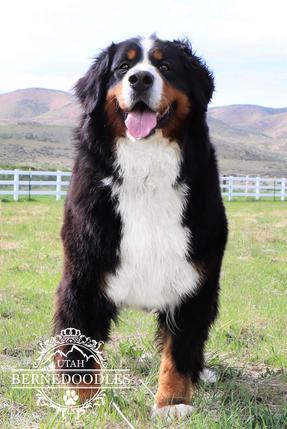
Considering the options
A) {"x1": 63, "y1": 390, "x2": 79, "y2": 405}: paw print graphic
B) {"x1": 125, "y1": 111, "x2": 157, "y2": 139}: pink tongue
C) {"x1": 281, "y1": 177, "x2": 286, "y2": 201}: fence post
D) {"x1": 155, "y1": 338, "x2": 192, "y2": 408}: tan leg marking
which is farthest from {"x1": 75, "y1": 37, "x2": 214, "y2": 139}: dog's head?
{"x1": 281, "y1": 177, "x2": 286, "y2": 201}: fence post

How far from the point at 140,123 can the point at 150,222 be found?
22.0 inches

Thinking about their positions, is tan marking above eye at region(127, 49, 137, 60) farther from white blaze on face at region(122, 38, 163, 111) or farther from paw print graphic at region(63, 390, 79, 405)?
paw print graphic at region(63, 390, 79, 405)

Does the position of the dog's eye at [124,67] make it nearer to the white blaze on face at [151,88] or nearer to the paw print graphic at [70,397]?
the white blaze on face at [151,88]

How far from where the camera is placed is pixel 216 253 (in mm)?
3748

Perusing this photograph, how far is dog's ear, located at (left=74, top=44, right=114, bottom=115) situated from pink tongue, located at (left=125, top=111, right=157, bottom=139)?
259 millimetres

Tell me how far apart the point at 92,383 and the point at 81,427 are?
0.39 meters

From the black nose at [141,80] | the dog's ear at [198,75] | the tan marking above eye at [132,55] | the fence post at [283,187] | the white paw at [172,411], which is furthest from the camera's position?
the fence post at [283,187]

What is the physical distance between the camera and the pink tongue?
3.51m

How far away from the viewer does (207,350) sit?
4.79 m

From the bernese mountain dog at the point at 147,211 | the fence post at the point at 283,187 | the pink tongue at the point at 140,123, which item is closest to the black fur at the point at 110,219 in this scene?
the bernese mountain dog at the point at 147,211

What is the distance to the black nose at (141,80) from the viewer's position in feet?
11.1

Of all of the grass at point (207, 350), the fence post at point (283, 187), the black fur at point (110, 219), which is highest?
the black fur at point (110, 219)

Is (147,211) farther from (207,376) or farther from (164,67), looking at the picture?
(207,376)

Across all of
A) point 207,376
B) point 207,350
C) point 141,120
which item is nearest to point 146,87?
point 141,120
